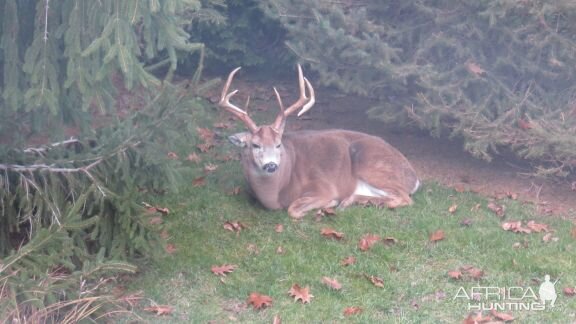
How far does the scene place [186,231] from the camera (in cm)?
834

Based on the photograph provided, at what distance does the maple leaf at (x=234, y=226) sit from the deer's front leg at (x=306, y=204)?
700 mm

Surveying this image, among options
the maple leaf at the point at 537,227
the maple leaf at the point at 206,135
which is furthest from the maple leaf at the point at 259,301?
the maple leaf at the point at 206,135

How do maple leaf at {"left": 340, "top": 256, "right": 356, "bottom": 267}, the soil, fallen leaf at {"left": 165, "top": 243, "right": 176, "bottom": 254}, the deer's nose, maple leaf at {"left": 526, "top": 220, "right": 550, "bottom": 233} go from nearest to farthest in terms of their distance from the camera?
maple leaf at {"left": 340, "top": 256, "right": 356, "bottom": 267}
fallen leaf at {"left": 165, "top": 243, "right": 176, "bottom": 254}
maple leaf at {"left": 526, "top": 220, "right": 550, "bottom": 233}
the deer's nose
the soil

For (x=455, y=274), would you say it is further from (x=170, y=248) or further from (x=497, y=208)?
(x=170, y=248)

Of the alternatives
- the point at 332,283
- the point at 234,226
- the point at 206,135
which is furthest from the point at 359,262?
the point at 206,135

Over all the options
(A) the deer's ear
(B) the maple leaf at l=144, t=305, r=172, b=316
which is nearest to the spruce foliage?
(A) the deer's ear

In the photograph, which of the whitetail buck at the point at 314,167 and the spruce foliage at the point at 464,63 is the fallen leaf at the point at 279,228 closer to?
the whitetail buck at the point at 314,167

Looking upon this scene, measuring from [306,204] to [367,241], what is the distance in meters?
1.39

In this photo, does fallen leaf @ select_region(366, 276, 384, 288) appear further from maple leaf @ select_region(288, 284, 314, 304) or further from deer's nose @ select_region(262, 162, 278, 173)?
deer's nose @ select_region(262, 162, 278, 173)

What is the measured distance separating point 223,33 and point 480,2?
13.2 feet

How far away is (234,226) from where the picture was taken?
335 inches

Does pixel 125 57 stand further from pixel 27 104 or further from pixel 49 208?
pixel 49 208

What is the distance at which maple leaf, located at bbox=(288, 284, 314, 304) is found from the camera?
6.89 meters

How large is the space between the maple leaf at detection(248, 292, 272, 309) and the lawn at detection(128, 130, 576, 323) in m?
0.05
